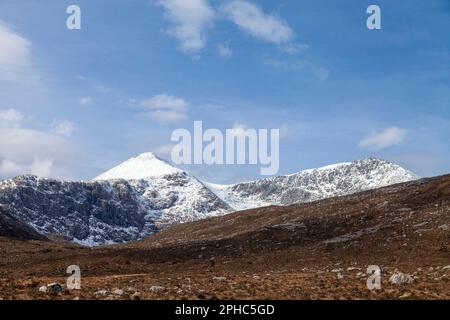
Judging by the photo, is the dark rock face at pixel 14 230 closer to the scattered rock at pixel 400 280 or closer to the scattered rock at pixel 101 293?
the scattered rock at pixel 101 293

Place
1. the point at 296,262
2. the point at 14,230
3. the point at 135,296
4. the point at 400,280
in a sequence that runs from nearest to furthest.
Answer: the point at 135,296 → the point at 400,280 → the point at 296,262 → the point at 14,230

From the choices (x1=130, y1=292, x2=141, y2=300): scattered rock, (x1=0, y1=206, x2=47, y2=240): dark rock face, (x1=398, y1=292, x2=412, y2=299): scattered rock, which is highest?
(x1=0, y1=206, x2=47, y2=240): dark rock face

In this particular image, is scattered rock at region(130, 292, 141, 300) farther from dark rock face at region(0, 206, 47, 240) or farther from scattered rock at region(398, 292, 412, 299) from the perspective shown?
dark rock face at region(0, 206, 47, 240)

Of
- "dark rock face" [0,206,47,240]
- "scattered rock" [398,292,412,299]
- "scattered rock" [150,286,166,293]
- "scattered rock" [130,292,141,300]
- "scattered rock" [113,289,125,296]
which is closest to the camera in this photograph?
"scattered rock" [130,292,141,300]

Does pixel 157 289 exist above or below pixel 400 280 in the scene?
below

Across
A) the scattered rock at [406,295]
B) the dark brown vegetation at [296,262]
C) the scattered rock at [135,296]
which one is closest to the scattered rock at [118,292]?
the dark brown vegetation at [296,262]

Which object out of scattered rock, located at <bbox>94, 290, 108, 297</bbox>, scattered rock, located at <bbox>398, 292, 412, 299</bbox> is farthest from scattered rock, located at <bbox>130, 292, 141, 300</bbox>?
scattered rock, located at <bbox>398, 292, 412, 299</bbox>

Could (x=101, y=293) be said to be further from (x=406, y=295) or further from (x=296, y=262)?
(x=296, y=262)

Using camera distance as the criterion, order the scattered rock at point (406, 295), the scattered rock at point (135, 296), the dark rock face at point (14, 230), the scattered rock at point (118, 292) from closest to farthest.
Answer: the scattered rock at point (135, 296) < the scattered rock at point (406, 295) < the scattered rock at point (118, 292) < the dark rock face at point (14, 230)

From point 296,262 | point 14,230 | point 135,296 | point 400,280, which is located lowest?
point 135,296

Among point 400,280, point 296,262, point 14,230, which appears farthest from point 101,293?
point 14,230
